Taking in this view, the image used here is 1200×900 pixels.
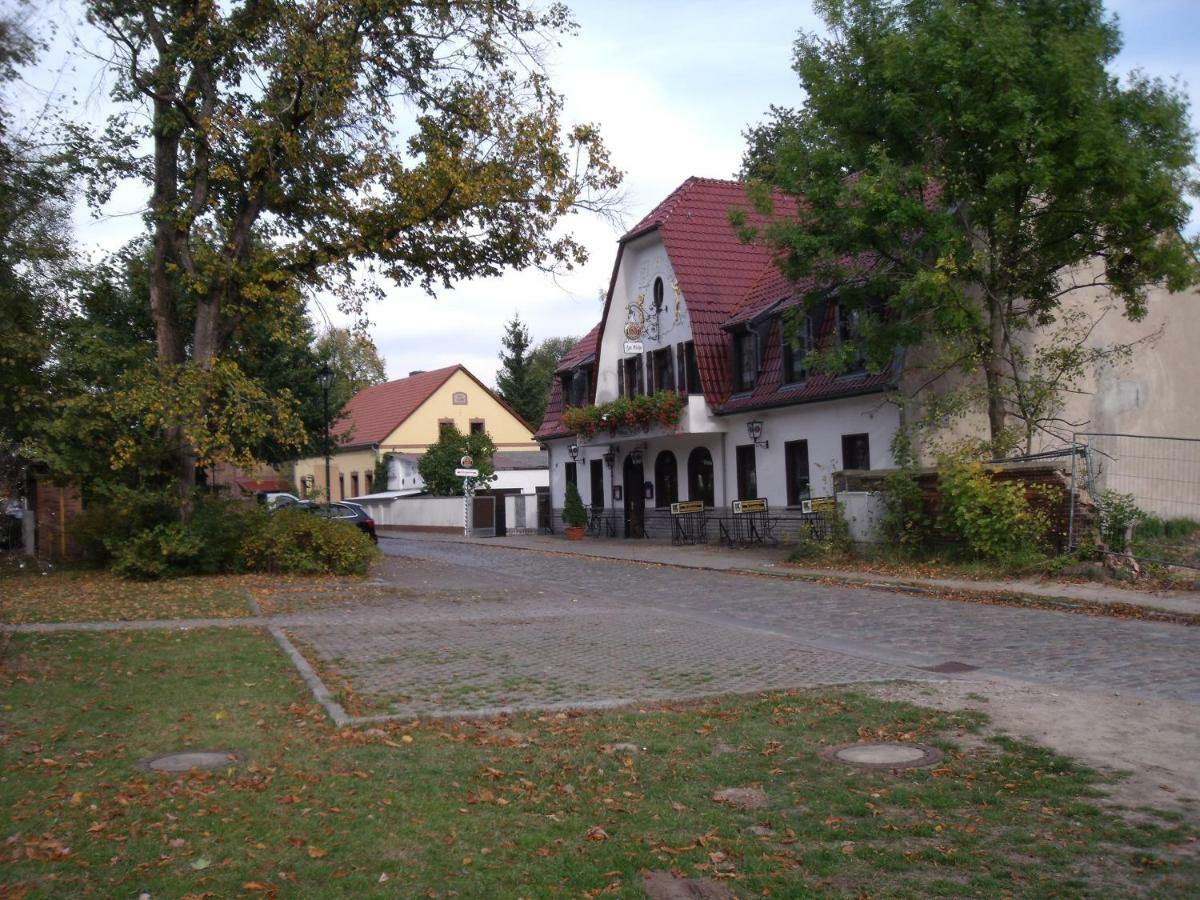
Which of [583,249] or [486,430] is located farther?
[486,430]

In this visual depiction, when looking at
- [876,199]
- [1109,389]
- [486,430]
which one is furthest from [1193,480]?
[486,430]

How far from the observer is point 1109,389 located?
27047mm

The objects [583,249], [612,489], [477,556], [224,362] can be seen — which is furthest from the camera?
[612,489]

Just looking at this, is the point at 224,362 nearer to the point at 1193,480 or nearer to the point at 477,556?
the point at 477,556

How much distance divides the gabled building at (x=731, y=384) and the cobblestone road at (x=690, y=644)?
857 centimetres

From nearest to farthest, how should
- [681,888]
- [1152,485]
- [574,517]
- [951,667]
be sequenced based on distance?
1. [681,888]
2. [951,667]
3. [1152,485]
4. [574,517]

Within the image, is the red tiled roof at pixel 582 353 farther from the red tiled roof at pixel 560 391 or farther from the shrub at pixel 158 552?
the shrub at pixel 158 552

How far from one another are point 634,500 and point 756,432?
803 cm

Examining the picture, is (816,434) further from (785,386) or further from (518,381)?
(518,381)

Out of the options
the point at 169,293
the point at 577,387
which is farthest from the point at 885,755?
the point at 577,387

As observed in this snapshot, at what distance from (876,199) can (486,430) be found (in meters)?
47.0

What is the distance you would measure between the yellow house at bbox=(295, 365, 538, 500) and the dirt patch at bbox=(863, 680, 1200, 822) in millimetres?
52201

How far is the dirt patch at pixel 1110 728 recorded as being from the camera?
6.43 m

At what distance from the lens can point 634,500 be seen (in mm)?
37656
